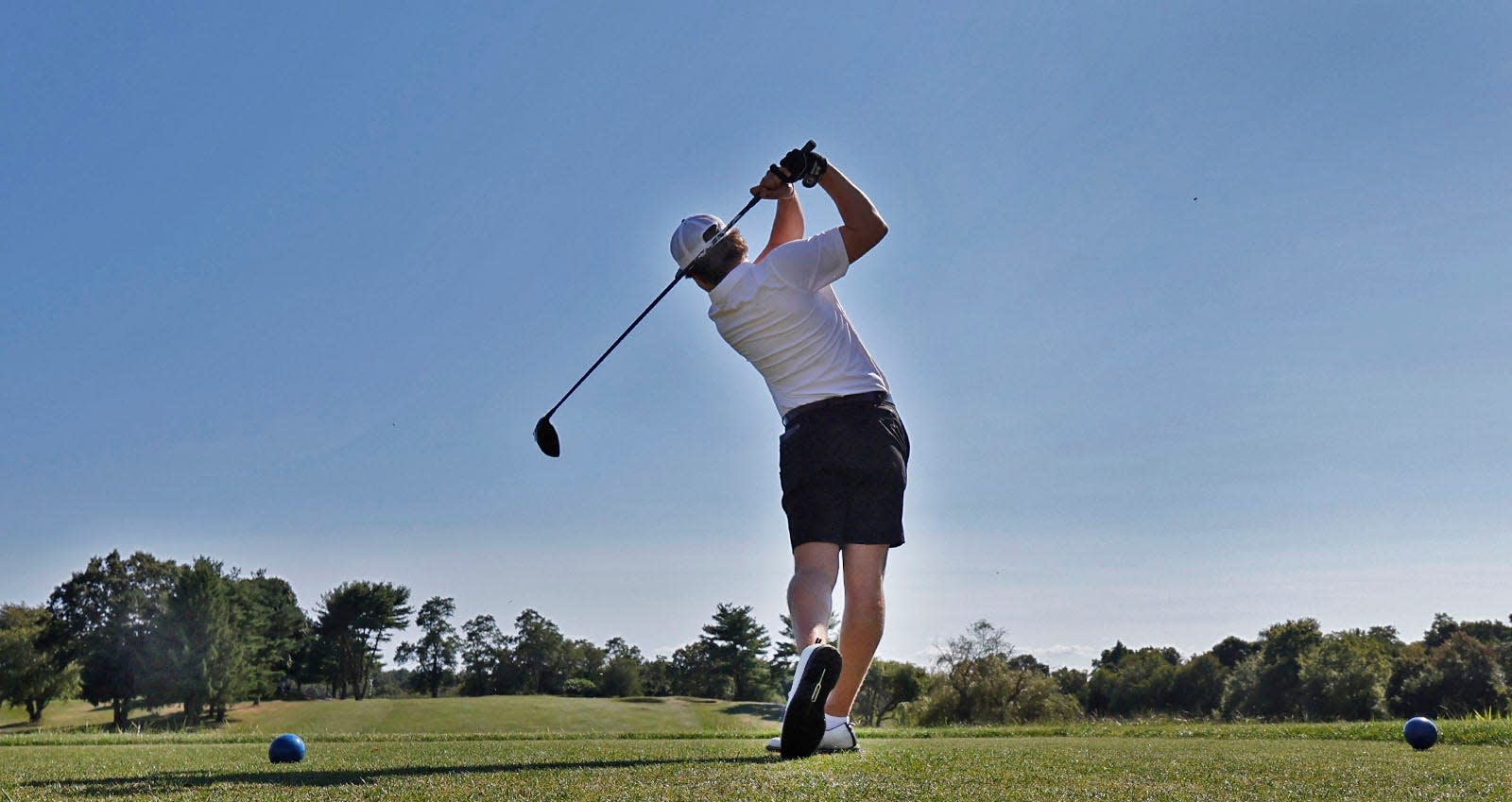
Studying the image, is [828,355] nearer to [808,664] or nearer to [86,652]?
[808,664]

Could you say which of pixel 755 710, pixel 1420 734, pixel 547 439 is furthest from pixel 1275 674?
pixel 547 439

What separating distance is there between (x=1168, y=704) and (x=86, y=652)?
6610 cm

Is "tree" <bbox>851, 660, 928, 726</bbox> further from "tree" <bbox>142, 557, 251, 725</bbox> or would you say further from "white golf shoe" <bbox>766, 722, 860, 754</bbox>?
"white golf shoe" <bbox>766, 722, 860, 754</bbox>

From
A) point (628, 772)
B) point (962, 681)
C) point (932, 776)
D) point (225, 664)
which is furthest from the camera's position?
point (225, 664)

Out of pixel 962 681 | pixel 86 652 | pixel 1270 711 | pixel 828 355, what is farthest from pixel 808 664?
pixel 86 652

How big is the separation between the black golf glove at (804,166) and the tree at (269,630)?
7282 centimetres

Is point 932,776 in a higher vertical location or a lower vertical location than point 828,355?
lower

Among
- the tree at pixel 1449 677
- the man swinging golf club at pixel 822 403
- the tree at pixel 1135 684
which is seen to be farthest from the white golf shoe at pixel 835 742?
the tree at pixel 1135 684

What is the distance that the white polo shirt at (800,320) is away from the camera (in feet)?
14.6

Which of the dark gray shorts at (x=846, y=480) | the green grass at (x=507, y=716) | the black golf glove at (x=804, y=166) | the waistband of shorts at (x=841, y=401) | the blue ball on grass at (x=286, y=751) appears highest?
the black golf glove at (x=804, y=166)

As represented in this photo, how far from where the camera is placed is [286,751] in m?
5.25

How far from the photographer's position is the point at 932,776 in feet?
10.8

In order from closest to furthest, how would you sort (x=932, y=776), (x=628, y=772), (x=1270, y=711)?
(x=932, y=776) < (x=628, y=772) < (x=1270, y=711)

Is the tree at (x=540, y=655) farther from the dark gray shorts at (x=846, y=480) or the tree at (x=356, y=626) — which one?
the dark gray shorts at (x=846, y=480)
